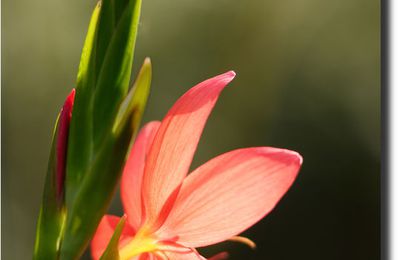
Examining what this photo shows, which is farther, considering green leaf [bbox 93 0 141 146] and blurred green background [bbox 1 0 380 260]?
blurred green background [bbox 1 0 380 260]

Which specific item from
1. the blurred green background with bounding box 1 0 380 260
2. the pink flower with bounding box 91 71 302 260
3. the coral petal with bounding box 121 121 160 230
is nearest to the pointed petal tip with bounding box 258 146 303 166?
the pink flower with bounding box 91 71 302 260

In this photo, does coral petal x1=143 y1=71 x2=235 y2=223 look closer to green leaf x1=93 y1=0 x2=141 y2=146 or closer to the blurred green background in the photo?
green leaf x1=93 y1=0 x2=141 y2=146

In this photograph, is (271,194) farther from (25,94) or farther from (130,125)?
(25,94)

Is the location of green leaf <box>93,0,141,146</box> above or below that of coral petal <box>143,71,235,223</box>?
above

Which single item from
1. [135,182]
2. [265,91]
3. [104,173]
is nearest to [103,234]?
[135,182]

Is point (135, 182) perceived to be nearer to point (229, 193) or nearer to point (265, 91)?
point (229, 193)

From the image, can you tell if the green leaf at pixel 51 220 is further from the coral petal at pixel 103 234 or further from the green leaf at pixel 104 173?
the coral petal at pixel 103 234
